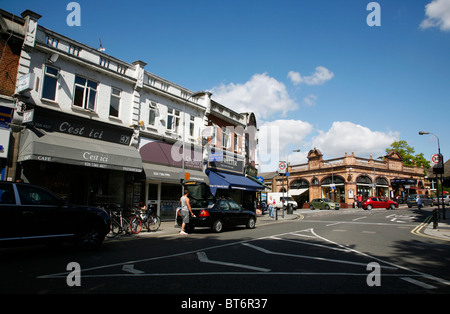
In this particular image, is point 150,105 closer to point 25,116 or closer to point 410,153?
point 25,116

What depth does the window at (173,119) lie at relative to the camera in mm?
20073

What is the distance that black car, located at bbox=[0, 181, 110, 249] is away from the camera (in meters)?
6.62

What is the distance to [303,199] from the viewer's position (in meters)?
55.4

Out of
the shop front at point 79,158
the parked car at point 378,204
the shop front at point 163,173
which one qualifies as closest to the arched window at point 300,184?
the parked car at point 378,204

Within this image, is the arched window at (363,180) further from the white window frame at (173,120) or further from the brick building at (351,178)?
the white window frame at (173,120)

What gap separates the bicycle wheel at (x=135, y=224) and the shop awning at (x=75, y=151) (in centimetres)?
345

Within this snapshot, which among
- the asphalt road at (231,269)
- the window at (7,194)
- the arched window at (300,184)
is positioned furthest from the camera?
the arched window at (300,184)

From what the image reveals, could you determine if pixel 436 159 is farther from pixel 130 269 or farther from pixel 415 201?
pixel 415 201

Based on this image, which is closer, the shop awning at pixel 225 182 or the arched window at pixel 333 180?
the shop awning at pixel 225 182

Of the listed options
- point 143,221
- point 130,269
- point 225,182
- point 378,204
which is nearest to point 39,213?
point 130,269

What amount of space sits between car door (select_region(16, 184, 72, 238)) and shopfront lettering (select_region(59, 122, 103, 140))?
303 inches

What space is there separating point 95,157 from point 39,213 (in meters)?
7.00

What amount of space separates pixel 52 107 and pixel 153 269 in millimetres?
11278
